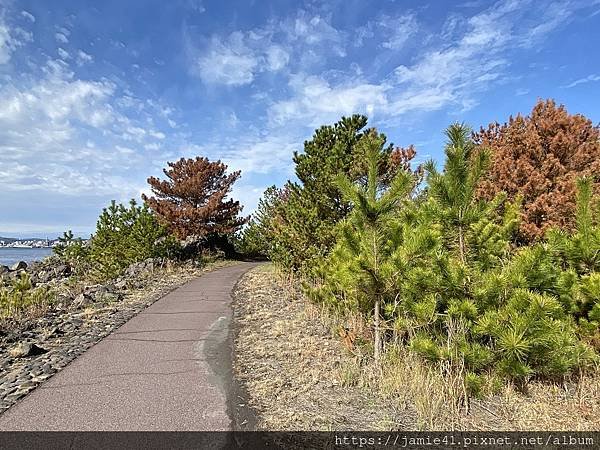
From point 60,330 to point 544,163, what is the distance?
1356cm

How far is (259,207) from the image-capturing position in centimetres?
2112

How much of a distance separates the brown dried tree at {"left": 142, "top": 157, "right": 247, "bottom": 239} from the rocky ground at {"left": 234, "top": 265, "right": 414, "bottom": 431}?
1350 cm

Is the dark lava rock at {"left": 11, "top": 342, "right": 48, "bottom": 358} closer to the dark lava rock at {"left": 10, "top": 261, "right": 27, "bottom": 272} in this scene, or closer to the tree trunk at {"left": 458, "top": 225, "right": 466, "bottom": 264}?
the tree trunk at {"left": 458, "top": 225, "right": 466, "bottom": 264}

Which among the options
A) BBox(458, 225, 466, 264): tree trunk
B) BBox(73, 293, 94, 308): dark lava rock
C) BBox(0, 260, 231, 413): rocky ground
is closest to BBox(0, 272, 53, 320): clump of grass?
BBox(0, 260, 231, 413): rocky ground

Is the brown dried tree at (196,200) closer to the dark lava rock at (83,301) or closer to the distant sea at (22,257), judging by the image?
the distant sea at (22,257)

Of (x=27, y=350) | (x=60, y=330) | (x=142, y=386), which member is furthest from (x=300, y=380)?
(x=60, y=330)

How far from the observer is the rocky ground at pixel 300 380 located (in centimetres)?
355

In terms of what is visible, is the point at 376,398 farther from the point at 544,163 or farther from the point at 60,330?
the point at 544,163

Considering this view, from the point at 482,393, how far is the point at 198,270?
14.3 meters

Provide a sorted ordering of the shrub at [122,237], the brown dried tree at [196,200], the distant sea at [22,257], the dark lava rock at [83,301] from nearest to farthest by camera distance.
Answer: the dark lava rock at [83,301]
the shrub at [122,237]
the brown dried tree at [196,200]
the distant sea at [22,257]

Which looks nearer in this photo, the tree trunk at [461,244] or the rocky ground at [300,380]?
the rocky ground at [300,380]

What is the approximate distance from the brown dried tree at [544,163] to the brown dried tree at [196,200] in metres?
13.0

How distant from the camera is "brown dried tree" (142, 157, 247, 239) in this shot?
20391 mm

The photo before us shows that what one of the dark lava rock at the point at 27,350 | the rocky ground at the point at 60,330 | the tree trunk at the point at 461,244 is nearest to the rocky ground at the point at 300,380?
the tree trunk at the point at 461,244
